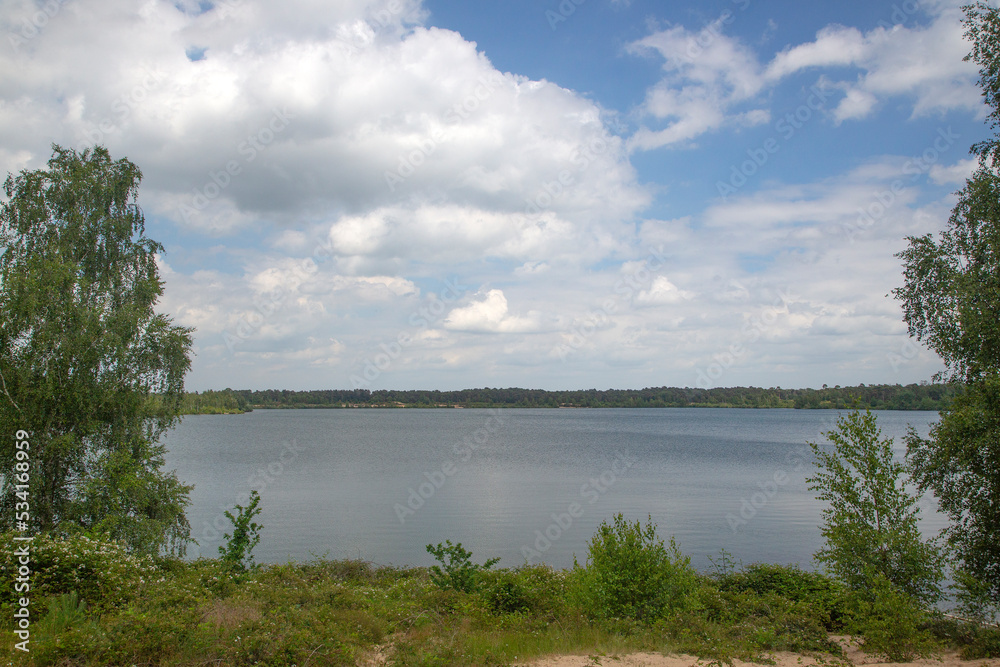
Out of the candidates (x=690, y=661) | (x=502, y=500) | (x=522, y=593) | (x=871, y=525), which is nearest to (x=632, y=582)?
(x=522, y=593)

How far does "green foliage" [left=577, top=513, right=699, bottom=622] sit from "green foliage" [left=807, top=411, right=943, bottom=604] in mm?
3491

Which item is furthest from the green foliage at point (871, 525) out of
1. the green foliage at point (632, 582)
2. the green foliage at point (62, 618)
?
the green foliage at point (62, 618)

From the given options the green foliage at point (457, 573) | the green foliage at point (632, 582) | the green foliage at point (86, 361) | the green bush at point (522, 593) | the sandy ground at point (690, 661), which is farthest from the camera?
the green foliage at point (86, 361)

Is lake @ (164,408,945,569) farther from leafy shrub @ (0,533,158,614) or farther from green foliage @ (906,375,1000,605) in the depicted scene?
leafy shrub @ (0,533,158,614)

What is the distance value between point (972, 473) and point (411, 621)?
13.6 metres

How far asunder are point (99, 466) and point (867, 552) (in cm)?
1991

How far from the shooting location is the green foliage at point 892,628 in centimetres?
1065

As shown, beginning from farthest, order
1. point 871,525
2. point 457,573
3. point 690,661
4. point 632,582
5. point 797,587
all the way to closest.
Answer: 1. point 797,587
2. point 457,573
3. point 871,525
4. point 632,582
5. point 690,661

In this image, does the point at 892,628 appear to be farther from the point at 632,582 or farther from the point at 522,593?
the point at 522,593

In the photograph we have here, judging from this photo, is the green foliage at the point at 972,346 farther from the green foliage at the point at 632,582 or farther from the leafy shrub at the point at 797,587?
the green foliage at the point at 632,582

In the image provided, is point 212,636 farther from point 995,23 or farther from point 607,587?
point 995,23

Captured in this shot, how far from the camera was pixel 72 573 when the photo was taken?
996 centimetres

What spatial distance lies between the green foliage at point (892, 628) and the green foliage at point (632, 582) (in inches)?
123

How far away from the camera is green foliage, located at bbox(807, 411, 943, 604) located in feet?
41.2
